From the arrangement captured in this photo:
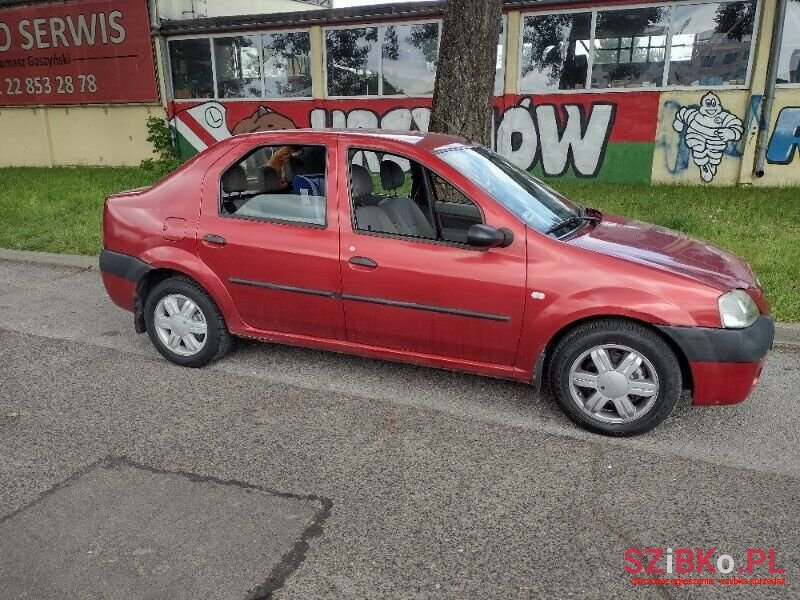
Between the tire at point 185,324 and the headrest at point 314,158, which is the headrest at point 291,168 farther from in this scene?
the tire at point 185,324

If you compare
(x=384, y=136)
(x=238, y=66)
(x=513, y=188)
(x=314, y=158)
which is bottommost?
(x=513, y=188)

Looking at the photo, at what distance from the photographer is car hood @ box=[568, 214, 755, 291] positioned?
11.2 ft

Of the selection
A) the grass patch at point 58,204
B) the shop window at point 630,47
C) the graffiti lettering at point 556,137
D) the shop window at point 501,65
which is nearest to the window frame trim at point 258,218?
the grass patch at point 58,204

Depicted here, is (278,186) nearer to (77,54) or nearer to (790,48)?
(790,48)

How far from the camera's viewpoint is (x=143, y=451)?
3.40m

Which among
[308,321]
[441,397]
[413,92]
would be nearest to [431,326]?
[441,397]

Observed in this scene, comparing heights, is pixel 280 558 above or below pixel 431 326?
below

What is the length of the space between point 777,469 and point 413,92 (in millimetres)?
11635

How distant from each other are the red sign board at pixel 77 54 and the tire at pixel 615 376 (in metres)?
14.7

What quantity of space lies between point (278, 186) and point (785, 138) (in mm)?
10514

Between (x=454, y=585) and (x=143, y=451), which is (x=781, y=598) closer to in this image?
(x=454, y=585)

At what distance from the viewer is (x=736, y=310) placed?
3.31 metres

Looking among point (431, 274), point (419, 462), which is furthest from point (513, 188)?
point (419, 462)

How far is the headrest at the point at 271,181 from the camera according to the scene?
431cm
